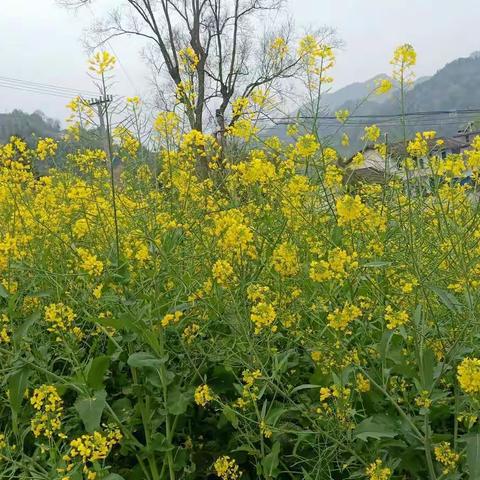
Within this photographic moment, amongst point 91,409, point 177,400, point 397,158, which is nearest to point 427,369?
point 177,400

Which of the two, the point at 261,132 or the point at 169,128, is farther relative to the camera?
the point at 261,132

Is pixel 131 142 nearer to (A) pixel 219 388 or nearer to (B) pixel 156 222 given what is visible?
(B) pixel 156 222

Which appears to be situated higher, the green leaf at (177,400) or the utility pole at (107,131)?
the utility pole at (107,131)

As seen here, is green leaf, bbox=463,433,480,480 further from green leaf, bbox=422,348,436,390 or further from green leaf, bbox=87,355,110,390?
green leaf, bbox=87,355,110,390

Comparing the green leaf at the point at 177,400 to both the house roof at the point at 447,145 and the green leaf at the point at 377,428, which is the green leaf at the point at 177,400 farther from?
the house roof at the point at 447,145

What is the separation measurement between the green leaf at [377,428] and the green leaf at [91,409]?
72 centimetres

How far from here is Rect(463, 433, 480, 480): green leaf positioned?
1.35 metres

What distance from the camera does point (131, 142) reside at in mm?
2738

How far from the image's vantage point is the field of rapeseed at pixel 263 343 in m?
1.59

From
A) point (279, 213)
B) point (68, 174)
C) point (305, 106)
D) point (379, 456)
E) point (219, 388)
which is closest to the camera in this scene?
point (379, 456)

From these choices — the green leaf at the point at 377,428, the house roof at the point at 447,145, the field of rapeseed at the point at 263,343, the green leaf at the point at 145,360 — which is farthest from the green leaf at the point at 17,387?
the house roof at the point at 447,145

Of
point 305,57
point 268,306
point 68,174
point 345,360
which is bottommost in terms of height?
point 345,360

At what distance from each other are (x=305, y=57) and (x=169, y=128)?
2.34ft

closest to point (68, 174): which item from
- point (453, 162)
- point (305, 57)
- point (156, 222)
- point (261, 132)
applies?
point (261, 132)
